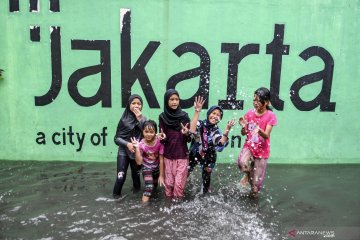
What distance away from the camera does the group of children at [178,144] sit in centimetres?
442

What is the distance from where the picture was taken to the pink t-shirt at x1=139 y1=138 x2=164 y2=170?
453 cm

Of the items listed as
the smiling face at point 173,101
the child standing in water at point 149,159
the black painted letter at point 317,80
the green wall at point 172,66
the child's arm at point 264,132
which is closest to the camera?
the smiling face at point 173,101

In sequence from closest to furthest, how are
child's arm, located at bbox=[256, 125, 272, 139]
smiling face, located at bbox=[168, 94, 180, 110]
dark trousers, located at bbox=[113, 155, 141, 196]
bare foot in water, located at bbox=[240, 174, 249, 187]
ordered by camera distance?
1. smiling face, located at bbox=[168, 94, 180, 110]
2. child's arm, located at bbox=[256, 125, 272, 139]
3. dark trousers, located at bbox=[113, 155, 141, 196]
4. bare foot in water, located at bbox=[240, 174, 249, 187]

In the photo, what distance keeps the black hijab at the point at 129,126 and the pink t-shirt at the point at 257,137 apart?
1.43 meters

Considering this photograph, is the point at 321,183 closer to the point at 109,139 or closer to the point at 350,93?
the point at 350,93

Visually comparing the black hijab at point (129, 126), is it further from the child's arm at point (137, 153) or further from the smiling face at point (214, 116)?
the smiling face at point (214, 116)

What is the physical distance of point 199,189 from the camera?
496 centimetres

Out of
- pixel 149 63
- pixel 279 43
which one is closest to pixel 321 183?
pixel 279 43

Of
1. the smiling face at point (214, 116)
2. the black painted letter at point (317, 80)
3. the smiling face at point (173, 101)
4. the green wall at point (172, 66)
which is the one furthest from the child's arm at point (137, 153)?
the black painted letter at point (317, 80)

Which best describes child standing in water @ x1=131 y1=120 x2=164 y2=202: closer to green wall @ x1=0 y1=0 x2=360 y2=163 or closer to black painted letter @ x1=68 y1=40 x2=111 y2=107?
green wall @ x1=0 y1=0 x2=360 y2=163

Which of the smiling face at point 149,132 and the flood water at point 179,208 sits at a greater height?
the smiling face at point 149,132

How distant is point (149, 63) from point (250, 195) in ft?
8.52

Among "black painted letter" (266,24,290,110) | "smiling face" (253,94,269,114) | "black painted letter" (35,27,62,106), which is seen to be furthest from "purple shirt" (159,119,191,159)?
"black painted letter" (35,27,62,106)

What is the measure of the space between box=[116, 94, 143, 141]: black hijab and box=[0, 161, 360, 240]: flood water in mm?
814
